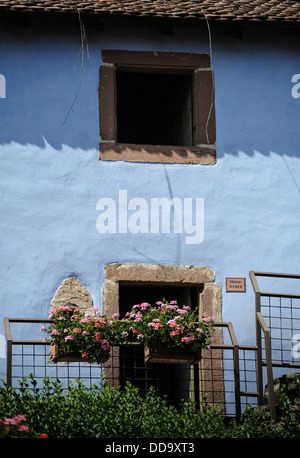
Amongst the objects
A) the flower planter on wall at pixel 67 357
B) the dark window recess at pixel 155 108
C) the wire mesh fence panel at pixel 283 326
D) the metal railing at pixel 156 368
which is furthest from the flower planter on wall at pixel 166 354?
the dark window recess at pixel 155 108

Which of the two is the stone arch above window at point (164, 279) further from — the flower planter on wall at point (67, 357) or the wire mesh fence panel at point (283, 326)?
the flower planter on wall at point (67, 357)

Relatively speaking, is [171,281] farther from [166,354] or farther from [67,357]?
[67,357]

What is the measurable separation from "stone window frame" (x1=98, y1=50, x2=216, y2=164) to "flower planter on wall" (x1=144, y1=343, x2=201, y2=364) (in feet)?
8.37

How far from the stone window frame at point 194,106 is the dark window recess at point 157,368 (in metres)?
1.55

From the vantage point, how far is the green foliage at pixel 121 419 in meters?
9.57

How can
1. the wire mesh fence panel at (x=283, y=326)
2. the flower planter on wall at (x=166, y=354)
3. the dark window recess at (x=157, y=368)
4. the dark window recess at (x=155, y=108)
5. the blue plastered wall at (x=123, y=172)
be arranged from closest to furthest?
the flower planter on wall at (x=166, y=354), the dark window recess at (x=157, y=368), the wire mesh fence panel at (x=283, y=326), the blue plastered wall at (x=123, y=172), the dark window recess at (x=155, y=108)

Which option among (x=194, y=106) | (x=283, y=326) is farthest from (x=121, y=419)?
(x=194, y=106)

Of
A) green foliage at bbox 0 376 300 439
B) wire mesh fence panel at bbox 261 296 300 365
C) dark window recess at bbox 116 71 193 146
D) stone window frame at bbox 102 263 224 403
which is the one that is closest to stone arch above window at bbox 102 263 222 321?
stone window frame at bbox 102 263 224 403

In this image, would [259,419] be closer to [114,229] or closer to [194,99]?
[114,229]

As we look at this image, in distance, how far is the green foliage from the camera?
31.4ft

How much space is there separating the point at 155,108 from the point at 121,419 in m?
7.24
